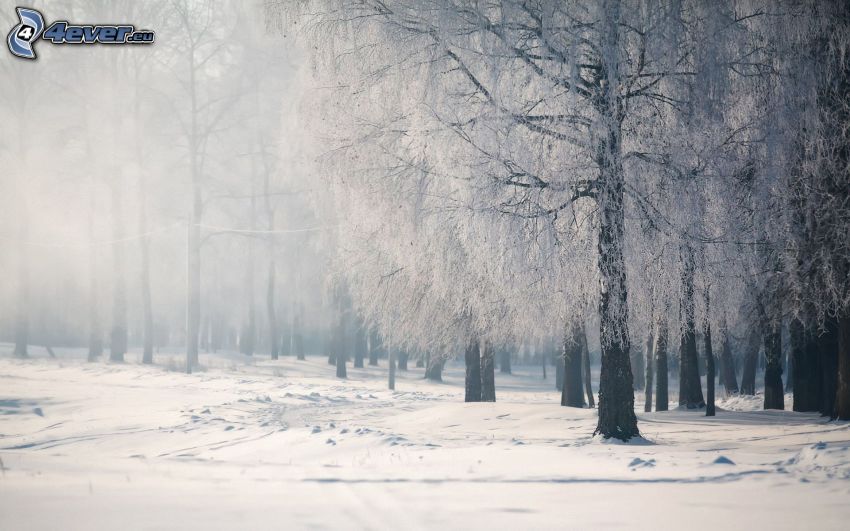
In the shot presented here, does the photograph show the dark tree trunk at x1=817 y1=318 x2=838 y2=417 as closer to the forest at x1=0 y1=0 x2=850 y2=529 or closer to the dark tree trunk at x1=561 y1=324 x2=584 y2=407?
the forest at x1=0 y1=0 x2=850 y2=529

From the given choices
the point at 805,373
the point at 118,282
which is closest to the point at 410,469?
the point at 805,373

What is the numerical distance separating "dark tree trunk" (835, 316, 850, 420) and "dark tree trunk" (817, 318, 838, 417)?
186 cm

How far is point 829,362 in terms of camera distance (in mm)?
16062

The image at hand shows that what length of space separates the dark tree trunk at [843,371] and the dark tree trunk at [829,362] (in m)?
1.86

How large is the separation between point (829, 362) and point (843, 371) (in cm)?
322

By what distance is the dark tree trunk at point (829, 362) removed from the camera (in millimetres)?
15234

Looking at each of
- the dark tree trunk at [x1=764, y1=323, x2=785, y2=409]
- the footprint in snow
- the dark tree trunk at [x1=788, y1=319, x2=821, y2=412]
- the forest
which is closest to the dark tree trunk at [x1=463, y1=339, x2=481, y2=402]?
the forest

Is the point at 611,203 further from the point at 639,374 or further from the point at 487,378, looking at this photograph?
the point at 639,374

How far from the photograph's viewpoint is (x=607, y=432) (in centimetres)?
1134

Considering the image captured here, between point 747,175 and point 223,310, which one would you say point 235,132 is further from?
point 747,175

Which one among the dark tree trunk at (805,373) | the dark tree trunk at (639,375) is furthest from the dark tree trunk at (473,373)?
the dark tree trunk at (639,375)

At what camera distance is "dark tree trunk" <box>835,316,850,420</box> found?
12.9m

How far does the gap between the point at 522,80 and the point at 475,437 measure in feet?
19.9

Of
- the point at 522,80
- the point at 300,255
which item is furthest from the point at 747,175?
the point at 300,255
